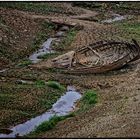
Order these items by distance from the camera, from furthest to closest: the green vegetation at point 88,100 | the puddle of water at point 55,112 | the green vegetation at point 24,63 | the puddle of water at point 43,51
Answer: the puddle of water at point 43,51
the green vegetation at point 24,63
the green vegetation at point 88,100
the puddle of water at point 55,112

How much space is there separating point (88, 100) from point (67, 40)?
12729mm

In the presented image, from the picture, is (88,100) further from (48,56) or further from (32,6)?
(32,6)

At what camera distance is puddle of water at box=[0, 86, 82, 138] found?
23.0m

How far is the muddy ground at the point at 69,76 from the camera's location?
22.0 m

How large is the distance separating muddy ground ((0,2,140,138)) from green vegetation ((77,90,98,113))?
35 centimetres

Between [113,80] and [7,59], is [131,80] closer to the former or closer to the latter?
[113,80]

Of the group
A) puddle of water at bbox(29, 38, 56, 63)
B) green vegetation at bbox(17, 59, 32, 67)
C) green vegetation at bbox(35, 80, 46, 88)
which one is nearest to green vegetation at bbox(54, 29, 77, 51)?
puddle of water at bbox(29, 38, 56, 63)

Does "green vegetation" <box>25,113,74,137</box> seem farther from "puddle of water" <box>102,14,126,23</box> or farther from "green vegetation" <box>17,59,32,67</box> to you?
"puddle of water" <box>102,14,126,23</box>

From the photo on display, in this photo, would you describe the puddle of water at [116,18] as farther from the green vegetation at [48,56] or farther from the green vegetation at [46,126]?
the green vegetation at [46,126]

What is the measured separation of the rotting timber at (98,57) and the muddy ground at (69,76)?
47 centimetres

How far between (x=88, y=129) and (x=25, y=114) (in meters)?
4.18

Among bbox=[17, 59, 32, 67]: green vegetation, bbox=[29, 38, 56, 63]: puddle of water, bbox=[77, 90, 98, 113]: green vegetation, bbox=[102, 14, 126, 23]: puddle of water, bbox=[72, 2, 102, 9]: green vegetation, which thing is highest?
bbox=[77, 90, 98, 113]: green vegetation

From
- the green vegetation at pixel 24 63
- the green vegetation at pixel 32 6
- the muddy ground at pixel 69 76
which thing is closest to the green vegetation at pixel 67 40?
the muddy ground at pixel 69 76

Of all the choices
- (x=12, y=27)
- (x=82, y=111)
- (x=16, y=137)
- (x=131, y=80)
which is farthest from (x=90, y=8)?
(x=16, y=137)
